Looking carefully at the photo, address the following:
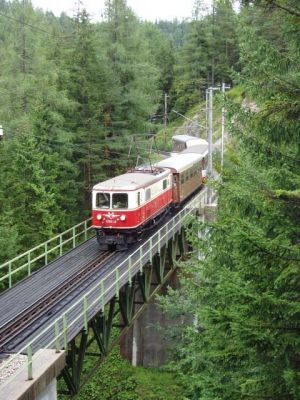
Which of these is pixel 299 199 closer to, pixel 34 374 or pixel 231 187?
pixel 231 187

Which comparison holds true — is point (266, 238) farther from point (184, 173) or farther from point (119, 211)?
point (184, 173)

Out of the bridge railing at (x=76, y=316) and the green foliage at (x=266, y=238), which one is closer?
the green foliage at (x=266, y=238)

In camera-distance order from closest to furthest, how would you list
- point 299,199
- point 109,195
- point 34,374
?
1. point 299,199
2. point 34,374
3. point 109,195

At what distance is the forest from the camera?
6.52m

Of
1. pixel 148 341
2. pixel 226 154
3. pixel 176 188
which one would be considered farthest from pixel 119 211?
pixel 226 154

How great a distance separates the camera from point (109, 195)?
20234 mm

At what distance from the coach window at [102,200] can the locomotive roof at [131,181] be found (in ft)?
0.84

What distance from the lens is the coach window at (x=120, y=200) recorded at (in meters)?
20.1

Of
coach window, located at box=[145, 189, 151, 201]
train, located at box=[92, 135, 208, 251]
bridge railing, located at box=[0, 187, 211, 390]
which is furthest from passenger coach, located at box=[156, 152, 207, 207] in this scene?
bridge railing, located at box=[0, 187, 211, 390]

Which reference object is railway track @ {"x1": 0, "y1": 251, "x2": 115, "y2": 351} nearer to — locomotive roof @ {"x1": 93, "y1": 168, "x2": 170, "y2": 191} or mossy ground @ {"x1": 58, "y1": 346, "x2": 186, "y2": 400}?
locomotive roof @ {"x1": 93, "y1": 168, "x2": 170, "y2": 191}

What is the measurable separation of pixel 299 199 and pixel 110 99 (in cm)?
2666

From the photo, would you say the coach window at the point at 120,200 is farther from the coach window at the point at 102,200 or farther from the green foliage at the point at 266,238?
the green foliage at the point at 266,238

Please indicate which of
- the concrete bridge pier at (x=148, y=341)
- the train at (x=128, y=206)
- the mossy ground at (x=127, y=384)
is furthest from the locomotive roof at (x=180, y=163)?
the mossy ground at (x=127, y=384)

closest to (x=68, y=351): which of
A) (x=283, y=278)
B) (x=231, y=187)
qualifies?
(x=231, y=187)
